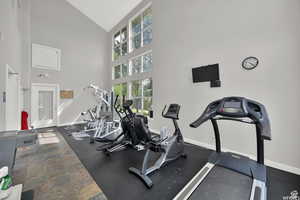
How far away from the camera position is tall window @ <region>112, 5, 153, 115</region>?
218 inches

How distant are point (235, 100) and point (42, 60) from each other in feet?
25.1

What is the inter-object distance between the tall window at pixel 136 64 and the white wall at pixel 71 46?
3.85ft

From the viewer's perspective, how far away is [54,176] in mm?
2146

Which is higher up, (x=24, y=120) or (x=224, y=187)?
(x=24, y=120)

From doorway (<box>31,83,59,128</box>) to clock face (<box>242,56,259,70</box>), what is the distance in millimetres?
7433

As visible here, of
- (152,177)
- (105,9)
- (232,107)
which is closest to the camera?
(232,107)

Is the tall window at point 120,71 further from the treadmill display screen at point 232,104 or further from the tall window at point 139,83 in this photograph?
the treadmill display screen at point 232,104

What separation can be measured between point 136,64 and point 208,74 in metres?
3.86

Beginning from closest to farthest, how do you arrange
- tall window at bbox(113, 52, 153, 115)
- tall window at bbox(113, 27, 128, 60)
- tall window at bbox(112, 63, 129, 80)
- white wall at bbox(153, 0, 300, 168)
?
white wall at bbox(153, 0, 300, 168) → tall window at bbox(113, 52, 153, 115) → tall window at bbox(112, 63, 129, 80) → tall window at bbox(113, 27, 128, 60)

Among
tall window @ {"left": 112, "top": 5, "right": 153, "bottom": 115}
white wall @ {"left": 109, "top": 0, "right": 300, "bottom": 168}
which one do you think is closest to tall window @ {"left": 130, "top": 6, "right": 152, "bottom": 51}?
tall window @ {"left": 112, "top": 5, "right": 153, "bottom": 115}

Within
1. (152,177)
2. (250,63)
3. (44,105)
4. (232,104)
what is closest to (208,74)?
(250,63)

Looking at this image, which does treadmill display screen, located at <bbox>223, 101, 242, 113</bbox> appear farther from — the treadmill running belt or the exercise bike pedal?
the exercise bike pedal

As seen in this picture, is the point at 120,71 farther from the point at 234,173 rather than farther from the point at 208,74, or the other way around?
the point at 234,173

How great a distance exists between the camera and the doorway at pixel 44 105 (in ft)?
19.2
